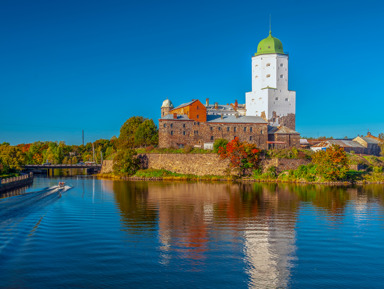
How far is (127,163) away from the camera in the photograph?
58.6 meters

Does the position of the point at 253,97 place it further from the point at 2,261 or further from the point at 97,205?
the point at 2,261

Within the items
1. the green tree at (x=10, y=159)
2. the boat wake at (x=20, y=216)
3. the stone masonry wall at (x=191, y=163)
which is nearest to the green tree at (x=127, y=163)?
the stone masonry wall at (x=191, y=163)

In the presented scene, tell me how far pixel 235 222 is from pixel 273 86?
53.8 meters

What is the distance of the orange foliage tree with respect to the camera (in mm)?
55188

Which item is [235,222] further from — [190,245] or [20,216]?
[20,216]

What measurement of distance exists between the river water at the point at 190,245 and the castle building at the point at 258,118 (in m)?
32.7

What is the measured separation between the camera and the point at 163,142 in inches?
2413

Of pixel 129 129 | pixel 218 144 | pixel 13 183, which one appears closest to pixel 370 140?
pixel 218 144

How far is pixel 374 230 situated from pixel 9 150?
5105 cm

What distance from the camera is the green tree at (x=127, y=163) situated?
58844mm

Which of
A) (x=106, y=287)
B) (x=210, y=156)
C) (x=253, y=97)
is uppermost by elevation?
(x=253, y=97)

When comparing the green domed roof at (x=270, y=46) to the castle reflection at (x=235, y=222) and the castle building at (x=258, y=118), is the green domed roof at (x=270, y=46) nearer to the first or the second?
the castle building at (x=258, y=118)

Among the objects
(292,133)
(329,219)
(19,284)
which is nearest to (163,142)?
(292,133)

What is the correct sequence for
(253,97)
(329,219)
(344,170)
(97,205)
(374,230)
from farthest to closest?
(253,97) → (344,170) → (97,205) → (329,219) → (374,230)
